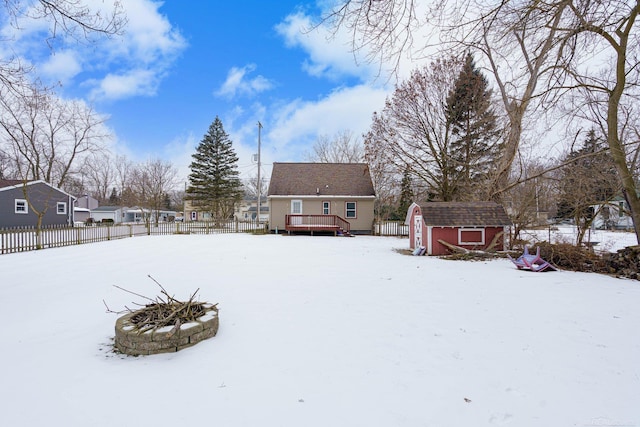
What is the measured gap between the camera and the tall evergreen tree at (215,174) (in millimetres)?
34062

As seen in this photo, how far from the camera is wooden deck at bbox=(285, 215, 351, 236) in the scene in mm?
20156

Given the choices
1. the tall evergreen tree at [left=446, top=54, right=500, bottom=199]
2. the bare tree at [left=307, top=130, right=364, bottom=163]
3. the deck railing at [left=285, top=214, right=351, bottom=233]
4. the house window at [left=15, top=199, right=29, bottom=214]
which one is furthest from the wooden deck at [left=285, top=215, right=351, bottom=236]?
the house window at [left=15, top=199, right=29, bottom=214]

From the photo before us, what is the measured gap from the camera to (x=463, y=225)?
1103 centimetres

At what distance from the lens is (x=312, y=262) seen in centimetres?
929

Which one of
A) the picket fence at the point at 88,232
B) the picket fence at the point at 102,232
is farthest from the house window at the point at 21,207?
the picket fence at the point at 88,232

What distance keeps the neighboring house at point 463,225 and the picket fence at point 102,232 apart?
890 cm

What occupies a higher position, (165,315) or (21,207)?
(21,207)

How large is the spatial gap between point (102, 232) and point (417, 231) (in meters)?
16.4

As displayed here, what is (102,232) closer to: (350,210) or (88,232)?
(88,232)

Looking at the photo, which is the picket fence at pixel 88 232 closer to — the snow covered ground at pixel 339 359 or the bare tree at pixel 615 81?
the snow covered ground at pixel 339 359

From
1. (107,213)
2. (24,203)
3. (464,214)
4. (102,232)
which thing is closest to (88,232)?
(102,232)

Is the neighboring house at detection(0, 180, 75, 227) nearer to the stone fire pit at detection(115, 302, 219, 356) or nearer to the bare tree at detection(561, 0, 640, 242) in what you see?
the stone fire pit at detection(115, 302, 219, 356)

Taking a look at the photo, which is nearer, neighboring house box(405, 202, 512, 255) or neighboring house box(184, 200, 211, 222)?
neighboring house box(405, 202, 512, 255)

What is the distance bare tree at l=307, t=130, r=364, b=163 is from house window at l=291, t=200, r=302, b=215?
12.4 meters
